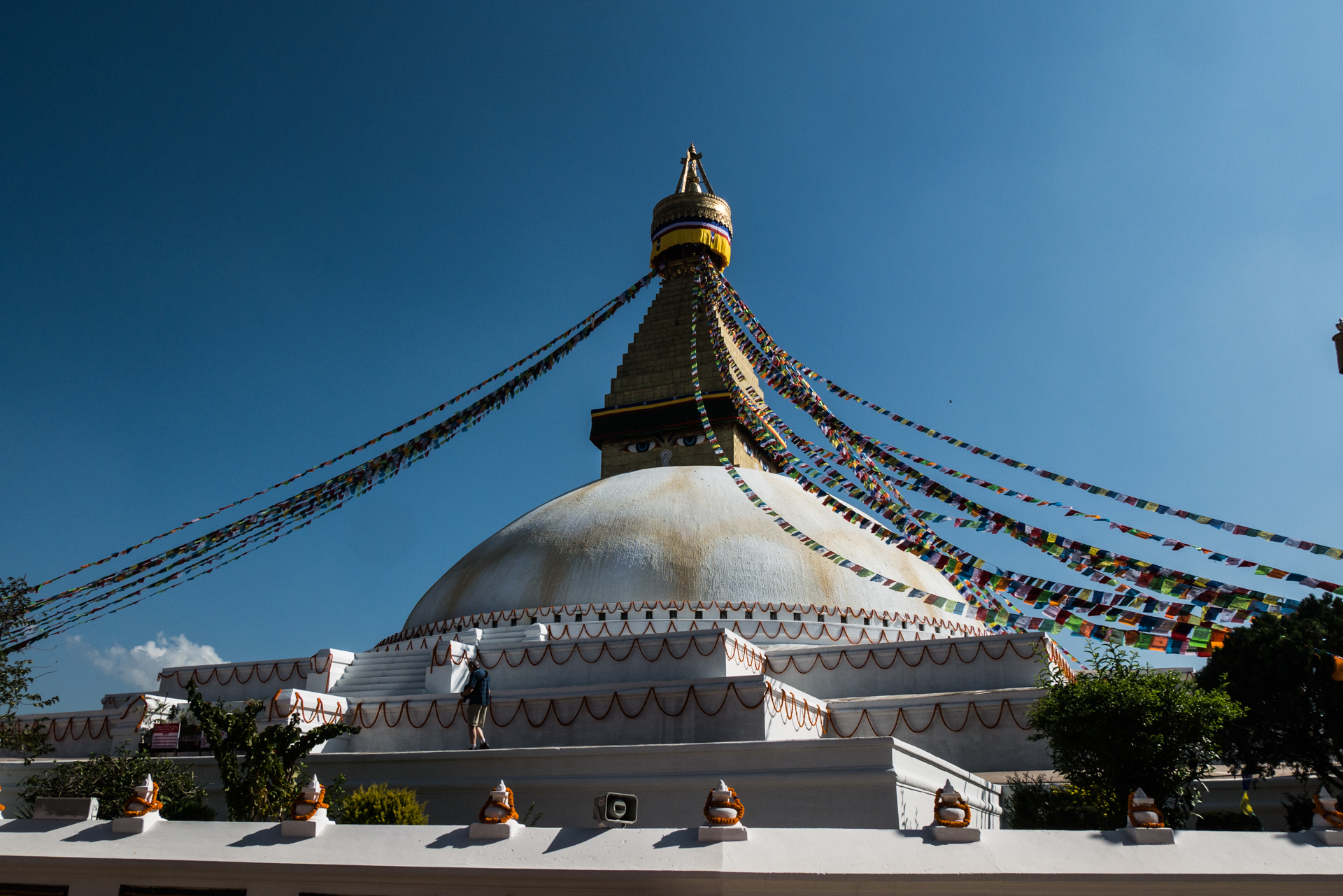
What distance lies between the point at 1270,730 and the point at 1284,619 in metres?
1.06

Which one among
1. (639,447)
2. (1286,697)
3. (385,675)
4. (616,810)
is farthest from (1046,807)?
(639,447)

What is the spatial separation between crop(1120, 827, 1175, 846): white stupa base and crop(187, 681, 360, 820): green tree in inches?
196

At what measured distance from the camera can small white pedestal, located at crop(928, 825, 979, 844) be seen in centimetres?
392

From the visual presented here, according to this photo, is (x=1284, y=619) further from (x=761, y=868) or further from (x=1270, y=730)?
(x=761, y=868)

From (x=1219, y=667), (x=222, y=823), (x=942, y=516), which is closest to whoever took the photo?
(x=222, y=823)

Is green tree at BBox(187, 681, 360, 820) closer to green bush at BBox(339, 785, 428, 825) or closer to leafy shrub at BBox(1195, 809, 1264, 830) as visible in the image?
green bush at BBox(339, 785, 428, 825)

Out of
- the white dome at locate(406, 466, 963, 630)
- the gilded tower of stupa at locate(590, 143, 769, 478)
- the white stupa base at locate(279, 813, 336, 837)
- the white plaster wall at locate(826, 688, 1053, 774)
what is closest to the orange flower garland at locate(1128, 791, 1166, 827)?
the white stupa base at locate(279, 813, 336, 837)

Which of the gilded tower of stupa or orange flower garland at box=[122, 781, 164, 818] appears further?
the gilded tower of stupa

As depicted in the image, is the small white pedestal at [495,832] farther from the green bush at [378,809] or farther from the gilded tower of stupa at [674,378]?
the gilded tower of stupa at [674,378]

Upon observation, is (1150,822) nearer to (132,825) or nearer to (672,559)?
(132,825)

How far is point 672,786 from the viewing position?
749 centimetres

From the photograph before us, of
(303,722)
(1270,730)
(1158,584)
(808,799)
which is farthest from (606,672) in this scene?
(1270,730)

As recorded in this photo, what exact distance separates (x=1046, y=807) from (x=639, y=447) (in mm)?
12524

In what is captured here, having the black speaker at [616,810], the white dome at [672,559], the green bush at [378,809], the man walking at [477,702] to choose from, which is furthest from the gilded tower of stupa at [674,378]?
the black speaker at [616,810]
